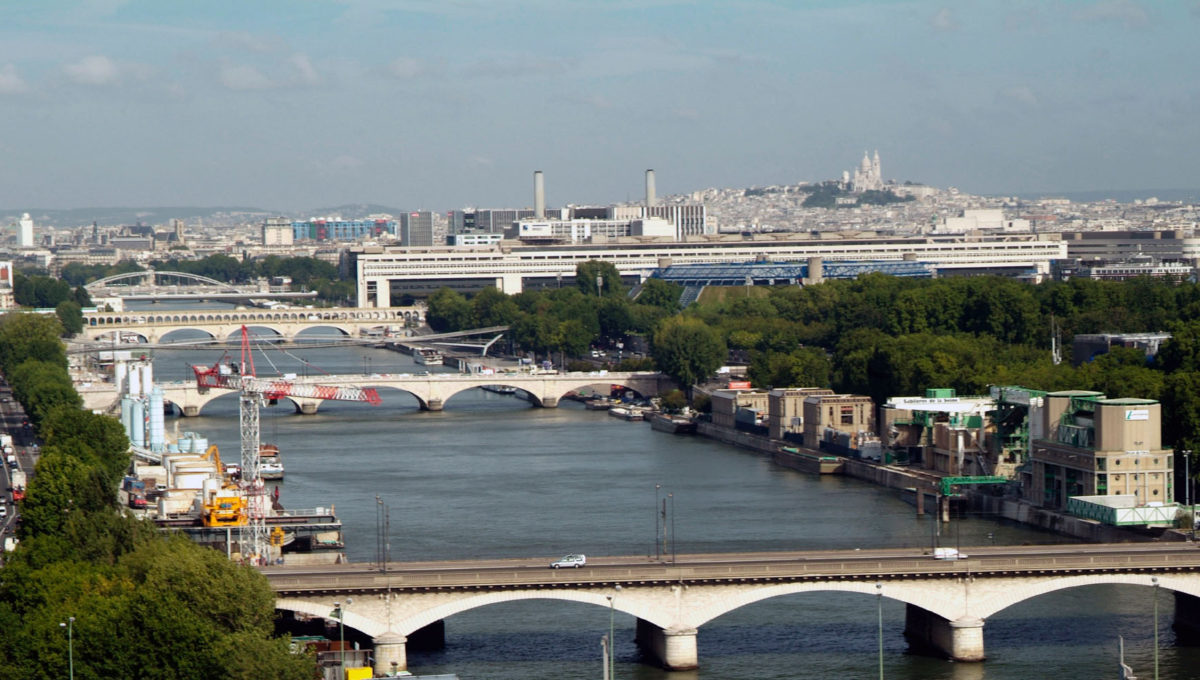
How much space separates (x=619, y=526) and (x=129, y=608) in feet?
39.4

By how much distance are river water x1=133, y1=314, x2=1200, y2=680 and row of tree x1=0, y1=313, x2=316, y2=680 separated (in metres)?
2.79

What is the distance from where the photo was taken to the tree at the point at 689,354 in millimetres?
49781

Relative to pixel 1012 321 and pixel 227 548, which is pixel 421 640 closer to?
pixel 227 548

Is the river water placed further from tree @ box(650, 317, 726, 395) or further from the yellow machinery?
tree @ box(650, 317, 726, 395)

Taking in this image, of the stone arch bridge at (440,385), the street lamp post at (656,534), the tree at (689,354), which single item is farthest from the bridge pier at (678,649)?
the tree at (689,354)

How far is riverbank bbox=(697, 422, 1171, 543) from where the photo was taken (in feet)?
90.4

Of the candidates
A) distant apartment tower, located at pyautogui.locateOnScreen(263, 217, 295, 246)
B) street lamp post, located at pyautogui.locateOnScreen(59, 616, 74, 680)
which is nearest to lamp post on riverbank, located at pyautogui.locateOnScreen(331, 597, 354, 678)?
street lamp post, located at pyautogui.locateOnScreen(59, 616, 74, 680)

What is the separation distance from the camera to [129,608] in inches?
704

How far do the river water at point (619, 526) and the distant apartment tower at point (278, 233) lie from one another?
395 feet

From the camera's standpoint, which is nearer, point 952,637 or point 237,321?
point 952,637

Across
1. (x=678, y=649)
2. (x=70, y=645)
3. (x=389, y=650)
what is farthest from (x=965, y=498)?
(x=70, y=645)

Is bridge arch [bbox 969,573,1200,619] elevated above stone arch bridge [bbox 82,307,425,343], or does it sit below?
below

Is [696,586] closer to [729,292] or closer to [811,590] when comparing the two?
[811,590]

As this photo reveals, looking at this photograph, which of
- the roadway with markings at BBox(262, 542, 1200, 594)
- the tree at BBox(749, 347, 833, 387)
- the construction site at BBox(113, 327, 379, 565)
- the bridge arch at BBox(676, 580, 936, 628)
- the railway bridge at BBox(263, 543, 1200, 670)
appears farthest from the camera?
the tree at BBox(749, 347, 833, 387)
